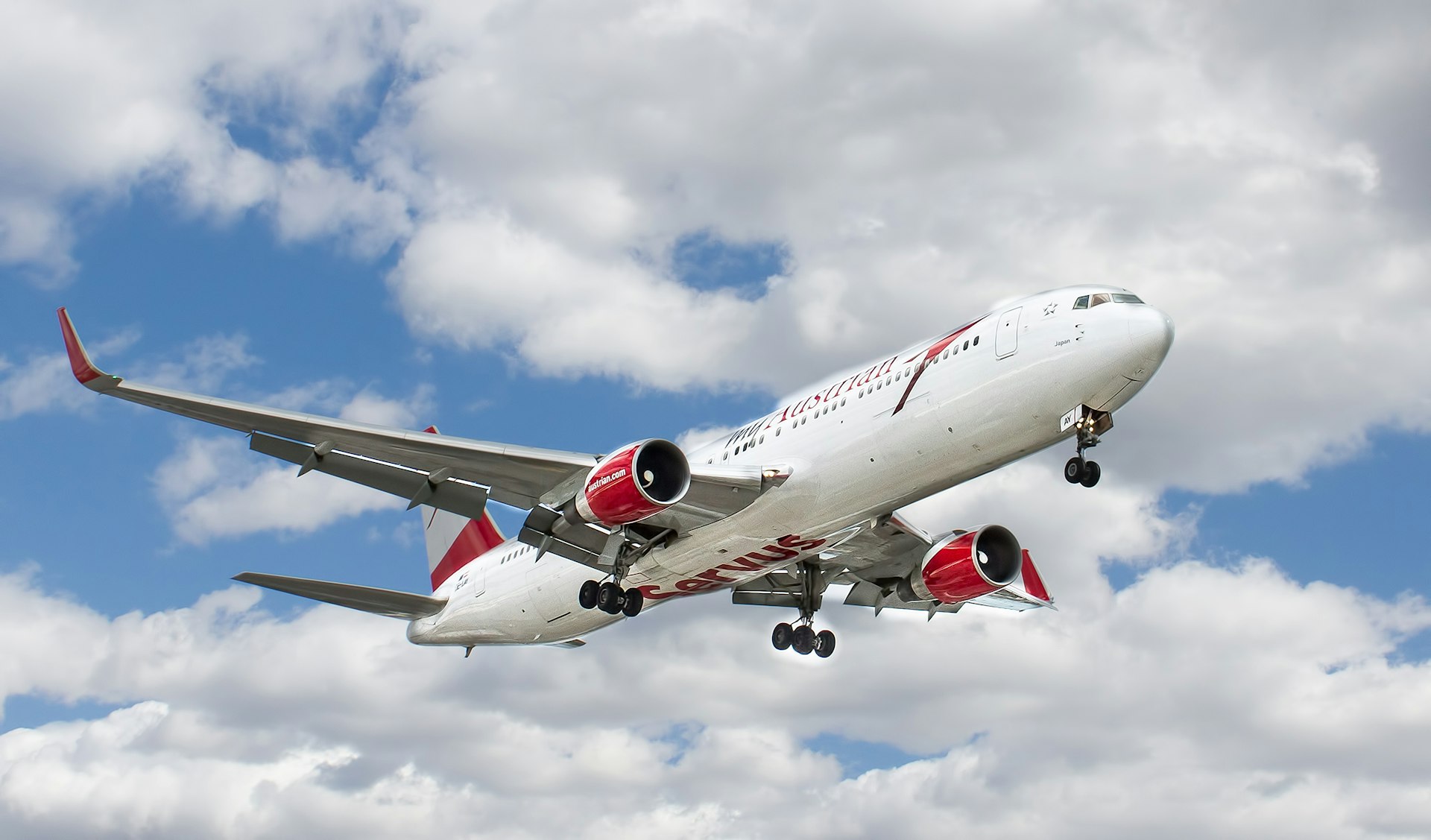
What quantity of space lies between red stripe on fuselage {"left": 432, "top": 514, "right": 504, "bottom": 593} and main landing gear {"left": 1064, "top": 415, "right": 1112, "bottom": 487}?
19530 mm

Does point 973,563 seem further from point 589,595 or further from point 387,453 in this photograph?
point 387,453

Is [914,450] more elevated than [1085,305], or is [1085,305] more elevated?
[1085,305]

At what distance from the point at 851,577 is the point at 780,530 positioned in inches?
273

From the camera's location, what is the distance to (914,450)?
23.0 m

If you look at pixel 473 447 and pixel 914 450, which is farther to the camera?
pixel 473 447

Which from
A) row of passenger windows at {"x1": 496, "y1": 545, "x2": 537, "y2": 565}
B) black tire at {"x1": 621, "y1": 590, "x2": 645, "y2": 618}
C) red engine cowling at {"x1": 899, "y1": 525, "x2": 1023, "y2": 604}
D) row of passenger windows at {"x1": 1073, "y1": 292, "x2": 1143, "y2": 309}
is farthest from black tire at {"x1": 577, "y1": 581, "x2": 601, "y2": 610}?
row of passenger windows at {"x1": 1073, "y1": 292, "x2": 1143, "y2": 309}

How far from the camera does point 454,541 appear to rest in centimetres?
3759

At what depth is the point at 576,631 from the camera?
31.6 metres

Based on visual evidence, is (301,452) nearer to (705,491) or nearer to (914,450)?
(705,491)

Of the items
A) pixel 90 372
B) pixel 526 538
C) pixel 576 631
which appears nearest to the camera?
pixel 90 372

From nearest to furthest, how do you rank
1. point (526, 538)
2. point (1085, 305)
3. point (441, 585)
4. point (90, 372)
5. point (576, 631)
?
point (1085, 305) < point (90, 372) < point (526, 538) < point (576, 631) < point (441, 585)

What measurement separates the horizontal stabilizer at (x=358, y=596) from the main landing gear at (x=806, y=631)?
8933mm

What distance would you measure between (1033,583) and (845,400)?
11.4 meters

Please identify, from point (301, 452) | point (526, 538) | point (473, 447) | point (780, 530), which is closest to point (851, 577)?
point (780, 530)
